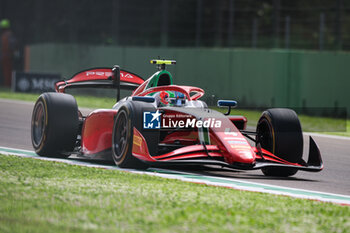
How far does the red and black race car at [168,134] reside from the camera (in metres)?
9.23

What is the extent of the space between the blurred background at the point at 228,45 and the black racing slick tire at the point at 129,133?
11437 mm

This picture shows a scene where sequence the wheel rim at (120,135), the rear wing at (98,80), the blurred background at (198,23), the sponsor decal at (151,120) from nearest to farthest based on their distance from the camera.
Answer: the sponsor decal at (151,120) → the wheel rim at (120,135) → the rear wing at (98,80) → the blurred background at (198,23)

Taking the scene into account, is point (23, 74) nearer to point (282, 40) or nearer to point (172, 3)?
point (172, 3)

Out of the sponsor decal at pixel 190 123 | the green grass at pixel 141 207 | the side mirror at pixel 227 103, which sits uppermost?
the side mirror at pixel 227 103

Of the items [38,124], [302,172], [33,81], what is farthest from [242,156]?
[33,81]

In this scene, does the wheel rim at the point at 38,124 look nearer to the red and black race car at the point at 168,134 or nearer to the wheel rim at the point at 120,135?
the red and black race car at the point at 168,134

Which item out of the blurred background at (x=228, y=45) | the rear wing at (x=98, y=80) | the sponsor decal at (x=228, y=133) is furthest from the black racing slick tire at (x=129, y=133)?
the blurred background at (x=228, y=45)

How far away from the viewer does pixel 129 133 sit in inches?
368

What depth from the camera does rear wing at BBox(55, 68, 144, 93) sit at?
1202cm

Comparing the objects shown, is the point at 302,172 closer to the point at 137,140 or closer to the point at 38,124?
the point at 137,140

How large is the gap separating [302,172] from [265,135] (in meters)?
0.87

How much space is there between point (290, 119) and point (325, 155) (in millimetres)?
3210

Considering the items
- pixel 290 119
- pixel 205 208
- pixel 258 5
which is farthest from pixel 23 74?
pixel 205 208

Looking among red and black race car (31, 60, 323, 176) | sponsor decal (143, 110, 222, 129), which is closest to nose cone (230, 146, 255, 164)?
red and black race car (31, 60, 323, 176)
